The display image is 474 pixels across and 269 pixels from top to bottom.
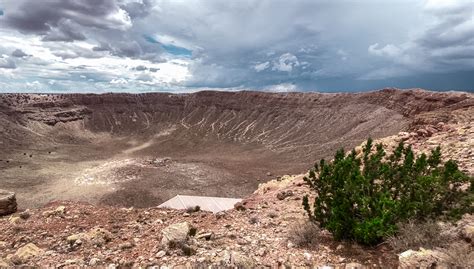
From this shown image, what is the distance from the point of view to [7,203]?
14.5 metres

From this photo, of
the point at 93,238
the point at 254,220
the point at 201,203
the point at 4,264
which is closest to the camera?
the point at 4,264

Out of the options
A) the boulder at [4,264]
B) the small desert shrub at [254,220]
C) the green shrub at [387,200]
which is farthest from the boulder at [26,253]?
the green shrub at [387,200]

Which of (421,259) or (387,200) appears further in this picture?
(387,200)

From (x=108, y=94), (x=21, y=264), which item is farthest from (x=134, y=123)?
(x=21, y=264)

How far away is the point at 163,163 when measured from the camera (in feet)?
200

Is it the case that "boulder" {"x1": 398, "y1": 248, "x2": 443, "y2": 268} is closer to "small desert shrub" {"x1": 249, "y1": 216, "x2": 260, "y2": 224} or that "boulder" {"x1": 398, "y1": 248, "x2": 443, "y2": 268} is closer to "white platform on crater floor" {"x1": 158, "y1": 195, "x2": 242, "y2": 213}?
"small desert shrub" {"x1": 249, "y1": 216, "x2": 260, "y2": 224}

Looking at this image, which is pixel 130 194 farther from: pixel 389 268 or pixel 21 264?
pixel 389 268

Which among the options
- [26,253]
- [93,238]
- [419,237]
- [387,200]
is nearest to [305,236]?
[387,200]

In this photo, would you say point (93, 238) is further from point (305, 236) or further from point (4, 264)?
point (305, 236)

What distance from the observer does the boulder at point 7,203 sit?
47.2ft

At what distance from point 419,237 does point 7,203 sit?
1475 centimetres

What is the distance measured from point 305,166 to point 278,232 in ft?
144

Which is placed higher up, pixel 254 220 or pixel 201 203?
pixel 254 220

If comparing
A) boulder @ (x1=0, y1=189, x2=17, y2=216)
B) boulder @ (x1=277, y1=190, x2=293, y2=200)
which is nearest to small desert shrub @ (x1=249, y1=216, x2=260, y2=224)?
boulder @ (x1=277, y1=190, x2=293, y2=200)
